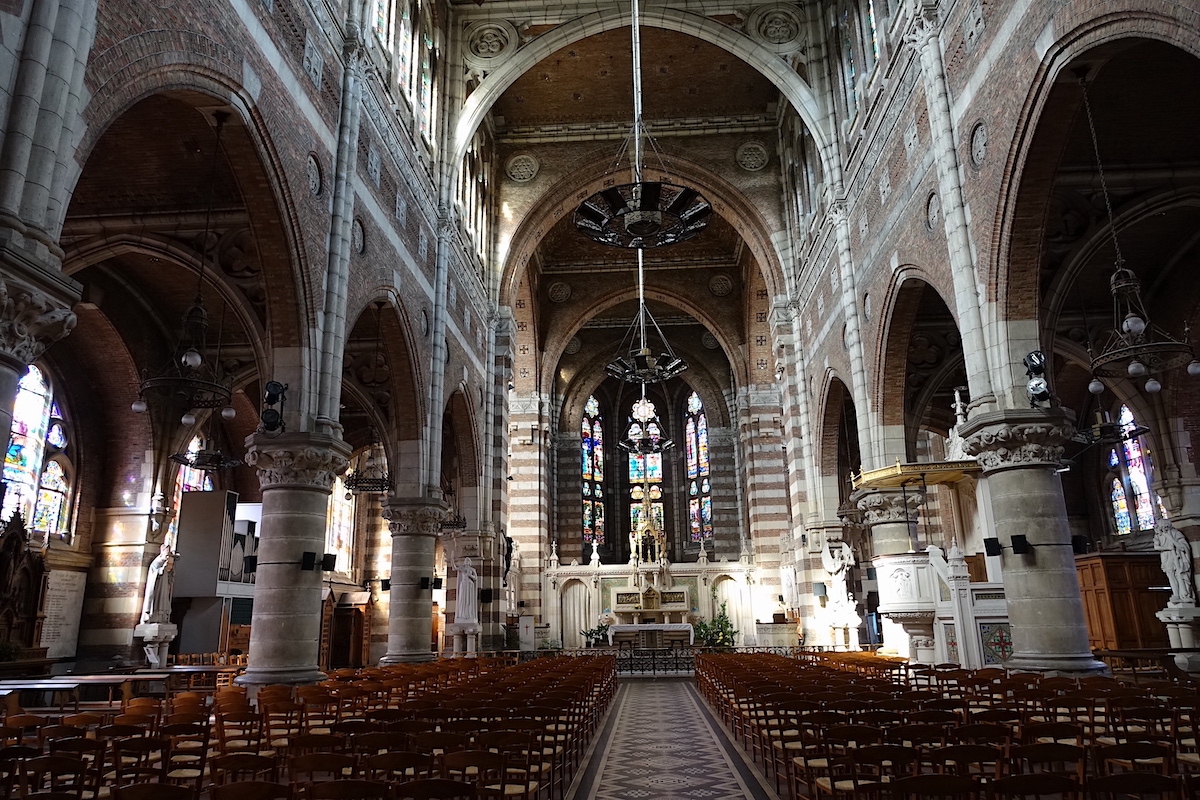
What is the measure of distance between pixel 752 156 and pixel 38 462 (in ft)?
75.8

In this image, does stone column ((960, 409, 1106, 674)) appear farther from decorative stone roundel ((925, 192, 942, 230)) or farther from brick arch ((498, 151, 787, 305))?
A: brick arch ((498, 151, 787, 305))

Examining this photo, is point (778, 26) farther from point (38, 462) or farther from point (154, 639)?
point (154, 639)

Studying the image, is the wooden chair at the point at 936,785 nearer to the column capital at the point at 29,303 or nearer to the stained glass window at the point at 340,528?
the column capital at the point at 29,303

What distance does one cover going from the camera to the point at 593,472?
154 feet

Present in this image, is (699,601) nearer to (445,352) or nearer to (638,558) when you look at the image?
(638,558)

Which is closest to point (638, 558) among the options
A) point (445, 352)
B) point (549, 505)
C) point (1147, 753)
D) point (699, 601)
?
point (699, 601)

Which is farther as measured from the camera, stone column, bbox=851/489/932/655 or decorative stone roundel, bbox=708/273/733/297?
decorative stone roundel, bbox=708/273/733/297

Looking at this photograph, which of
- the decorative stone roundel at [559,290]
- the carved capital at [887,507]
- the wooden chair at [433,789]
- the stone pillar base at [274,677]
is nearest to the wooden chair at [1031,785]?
the wooden chair at [433,789]

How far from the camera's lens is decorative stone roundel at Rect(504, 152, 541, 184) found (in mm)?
29625

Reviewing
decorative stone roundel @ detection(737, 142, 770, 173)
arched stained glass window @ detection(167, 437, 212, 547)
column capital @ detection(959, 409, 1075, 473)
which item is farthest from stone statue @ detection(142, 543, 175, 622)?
decorative stone roundel @ detection(737, 142, 770, 173)

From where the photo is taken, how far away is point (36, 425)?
1875 centimetres

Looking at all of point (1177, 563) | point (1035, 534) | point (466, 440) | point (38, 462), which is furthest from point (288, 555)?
point (1177, 563)

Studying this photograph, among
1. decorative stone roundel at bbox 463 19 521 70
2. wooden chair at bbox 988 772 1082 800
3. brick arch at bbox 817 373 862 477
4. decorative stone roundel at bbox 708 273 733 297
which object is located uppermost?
decorative stone roundel at bbox 463 19 521 70

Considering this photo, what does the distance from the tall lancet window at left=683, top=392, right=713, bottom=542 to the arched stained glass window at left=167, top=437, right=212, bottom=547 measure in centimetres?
2686
